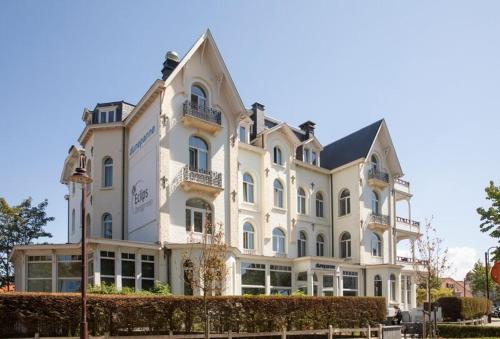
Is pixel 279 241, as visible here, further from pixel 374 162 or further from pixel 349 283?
pixel 374 162

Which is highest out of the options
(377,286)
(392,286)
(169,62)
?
(169,62)

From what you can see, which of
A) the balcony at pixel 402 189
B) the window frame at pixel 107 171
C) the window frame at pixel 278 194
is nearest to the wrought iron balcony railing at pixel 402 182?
the balcony at pixel 402 189

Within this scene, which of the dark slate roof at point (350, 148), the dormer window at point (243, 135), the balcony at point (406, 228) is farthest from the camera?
the balcony at point (406, 228)

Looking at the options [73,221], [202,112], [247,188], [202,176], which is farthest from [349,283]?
[73,221]

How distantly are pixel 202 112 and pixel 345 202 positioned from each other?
16.3 metres

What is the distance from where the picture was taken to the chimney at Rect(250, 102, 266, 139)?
3675 cm

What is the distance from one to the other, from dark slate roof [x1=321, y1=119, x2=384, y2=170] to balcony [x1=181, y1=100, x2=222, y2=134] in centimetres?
1464

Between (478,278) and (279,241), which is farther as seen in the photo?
(478,278)

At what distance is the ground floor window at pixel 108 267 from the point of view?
24.9 metres

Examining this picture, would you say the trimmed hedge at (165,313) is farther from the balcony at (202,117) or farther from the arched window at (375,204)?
the arched window at (375,204)

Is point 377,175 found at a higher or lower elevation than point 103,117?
lower

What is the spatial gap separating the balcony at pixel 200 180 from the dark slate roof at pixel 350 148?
15.0 metres

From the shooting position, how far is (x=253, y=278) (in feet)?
103

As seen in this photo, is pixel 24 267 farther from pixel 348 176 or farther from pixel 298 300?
pixel 348 176
